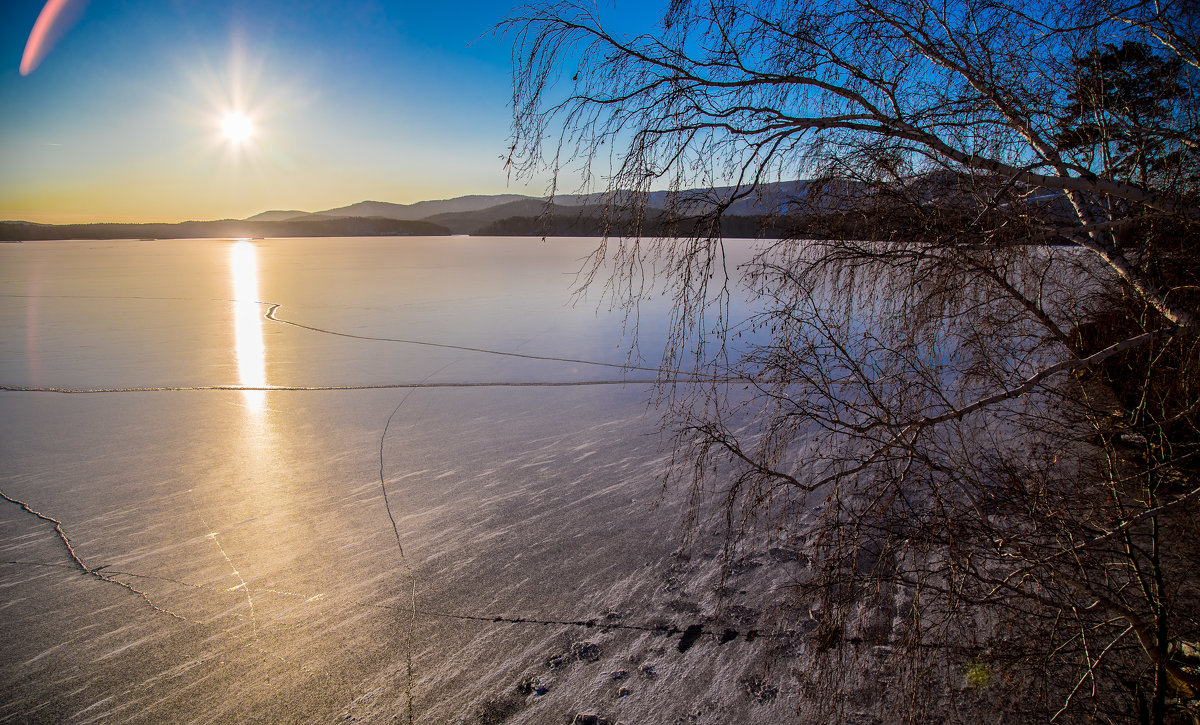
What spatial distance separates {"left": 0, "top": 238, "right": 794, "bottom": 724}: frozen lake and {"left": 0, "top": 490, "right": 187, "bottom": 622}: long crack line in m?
0.01

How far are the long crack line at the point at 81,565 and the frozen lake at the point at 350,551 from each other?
13 mm

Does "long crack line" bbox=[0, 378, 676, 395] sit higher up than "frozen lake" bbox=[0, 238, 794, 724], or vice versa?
"long crack line" bbox=[0, 378, 676, 395]

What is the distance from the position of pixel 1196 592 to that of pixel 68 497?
6.85 metres

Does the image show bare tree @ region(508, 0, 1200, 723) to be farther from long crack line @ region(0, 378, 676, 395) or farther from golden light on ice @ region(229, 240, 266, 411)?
golden light on ice @ region(229, 240, 266, 411)

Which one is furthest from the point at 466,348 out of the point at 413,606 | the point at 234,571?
the point at 413,606

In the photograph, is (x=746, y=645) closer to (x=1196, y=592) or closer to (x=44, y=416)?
(x=1196, y=592)

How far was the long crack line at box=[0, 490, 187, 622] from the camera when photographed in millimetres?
3117

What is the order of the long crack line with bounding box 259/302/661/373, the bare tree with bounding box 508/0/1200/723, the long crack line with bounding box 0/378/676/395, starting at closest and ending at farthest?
the bare tree with bounding box 508/0/1200/723 < the long crack line with bounding box 0/378/676/395 < the long crack line with bounding box 259/302/661/373

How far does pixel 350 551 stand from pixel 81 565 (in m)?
1.42

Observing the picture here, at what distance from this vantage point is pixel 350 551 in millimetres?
3678

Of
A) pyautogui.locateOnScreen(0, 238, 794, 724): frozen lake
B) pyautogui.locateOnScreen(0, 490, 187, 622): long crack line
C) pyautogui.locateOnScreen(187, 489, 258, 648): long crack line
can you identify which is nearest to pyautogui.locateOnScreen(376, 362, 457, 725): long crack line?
pyautogui.locateOnScreen(0, 238, 794, 724): frozen lake

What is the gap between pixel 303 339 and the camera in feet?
32.0

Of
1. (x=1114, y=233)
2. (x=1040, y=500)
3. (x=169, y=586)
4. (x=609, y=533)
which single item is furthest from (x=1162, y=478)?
(x=169, y=586)

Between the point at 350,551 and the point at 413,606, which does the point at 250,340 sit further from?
the point at 413,606
